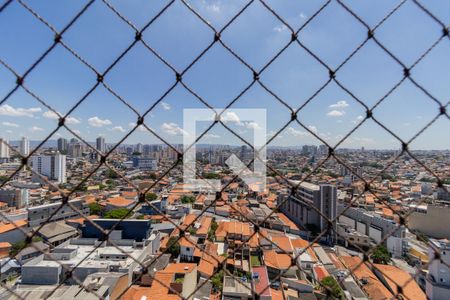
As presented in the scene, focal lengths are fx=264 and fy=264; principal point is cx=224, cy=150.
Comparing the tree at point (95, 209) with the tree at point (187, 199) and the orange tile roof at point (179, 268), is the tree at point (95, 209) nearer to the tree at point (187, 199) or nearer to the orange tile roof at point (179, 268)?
the tree at point (187, 199)

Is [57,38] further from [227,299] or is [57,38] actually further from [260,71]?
[227,299]

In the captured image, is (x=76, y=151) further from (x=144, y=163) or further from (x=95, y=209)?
(x=95, y=209)

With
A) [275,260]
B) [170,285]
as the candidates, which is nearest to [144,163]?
[275,260]

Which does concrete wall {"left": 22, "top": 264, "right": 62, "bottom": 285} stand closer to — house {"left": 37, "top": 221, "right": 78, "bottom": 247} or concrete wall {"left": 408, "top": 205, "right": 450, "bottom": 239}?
house {"left": 37, "top": 221, "right": 78, "bottom": 247}

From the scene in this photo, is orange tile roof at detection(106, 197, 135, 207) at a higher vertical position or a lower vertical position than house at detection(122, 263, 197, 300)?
higher

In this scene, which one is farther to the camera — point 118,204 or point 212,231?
point 118,204

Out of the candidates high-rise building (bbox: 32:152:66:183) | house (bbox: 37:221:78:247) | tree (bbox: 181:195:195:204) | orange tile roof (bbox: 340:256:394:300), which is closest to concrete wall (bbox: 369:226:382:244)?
orange tile roof (bbox: 340:256:394:300)

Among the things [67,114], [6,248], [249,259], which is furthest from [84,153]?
[67,114]

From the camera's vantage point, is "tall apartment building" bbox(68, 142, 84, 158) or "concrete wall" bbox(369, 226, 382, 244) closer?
"concrete wall" bbox(369, 226, 382, 244)

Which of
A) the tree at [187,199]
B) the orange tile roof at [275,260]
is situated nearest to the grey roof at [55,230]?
the tree at [187,199]
